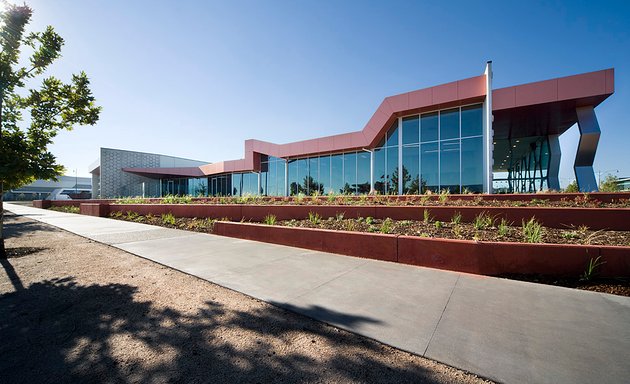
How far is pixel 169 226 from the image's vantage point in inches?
414

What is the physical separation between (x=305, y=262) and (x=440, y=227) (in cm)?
342

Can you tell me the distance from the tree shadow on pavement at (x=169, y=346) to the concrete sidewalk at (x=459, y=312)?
0.34 meters

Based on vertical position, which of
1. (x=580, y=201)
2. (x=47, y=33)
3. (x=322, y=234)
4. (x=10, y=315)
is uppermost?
(x=47, y=33)

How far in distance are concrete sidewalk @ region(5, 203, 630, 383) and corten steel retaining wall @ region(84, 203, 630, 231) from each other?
265cm

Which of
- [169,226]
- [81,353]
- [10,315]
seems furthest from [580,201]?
[169,226]

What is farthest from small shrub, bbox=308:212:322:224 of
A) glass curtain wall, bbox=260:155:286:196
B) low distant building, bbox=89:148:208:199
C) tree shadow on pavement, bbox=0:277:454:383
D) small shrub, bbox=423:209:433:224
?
low distant building, bbox=89:148:208:199

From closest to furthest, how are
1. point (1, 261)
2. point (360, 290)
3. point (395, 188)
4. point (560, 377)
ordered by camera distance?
point (560, 377) → point (360, 290) → point (1, 261) → point (395, 188)

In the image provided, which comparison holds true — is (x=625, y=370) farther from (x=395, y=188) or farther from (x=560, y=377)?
(x=395, y=188)

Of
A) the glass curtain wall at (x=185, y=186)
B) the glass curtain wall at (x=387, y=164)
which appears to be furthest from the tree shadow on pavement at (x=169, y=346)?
the glass curtain wall at (x=185, y=186)

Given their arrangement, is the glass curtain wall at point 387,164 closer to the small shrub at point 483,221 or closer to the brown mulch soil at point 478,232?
the brown mulch soil at point 478,232

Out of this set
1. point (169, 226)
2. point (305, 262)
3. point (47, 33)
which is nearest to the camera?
point (305, 262)

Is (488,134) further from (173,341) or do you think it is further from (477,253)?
(173,341)

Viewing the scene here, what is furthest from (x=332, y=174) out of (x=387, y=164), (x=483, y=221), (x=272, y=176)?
(x=483, y=221)

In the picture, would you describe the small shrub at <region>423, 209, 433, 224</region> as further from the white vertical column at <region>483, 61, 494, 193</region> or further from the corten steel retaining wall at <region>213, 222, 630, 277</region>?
the white vertical column at <region>483, 61, 494, 193</region>
